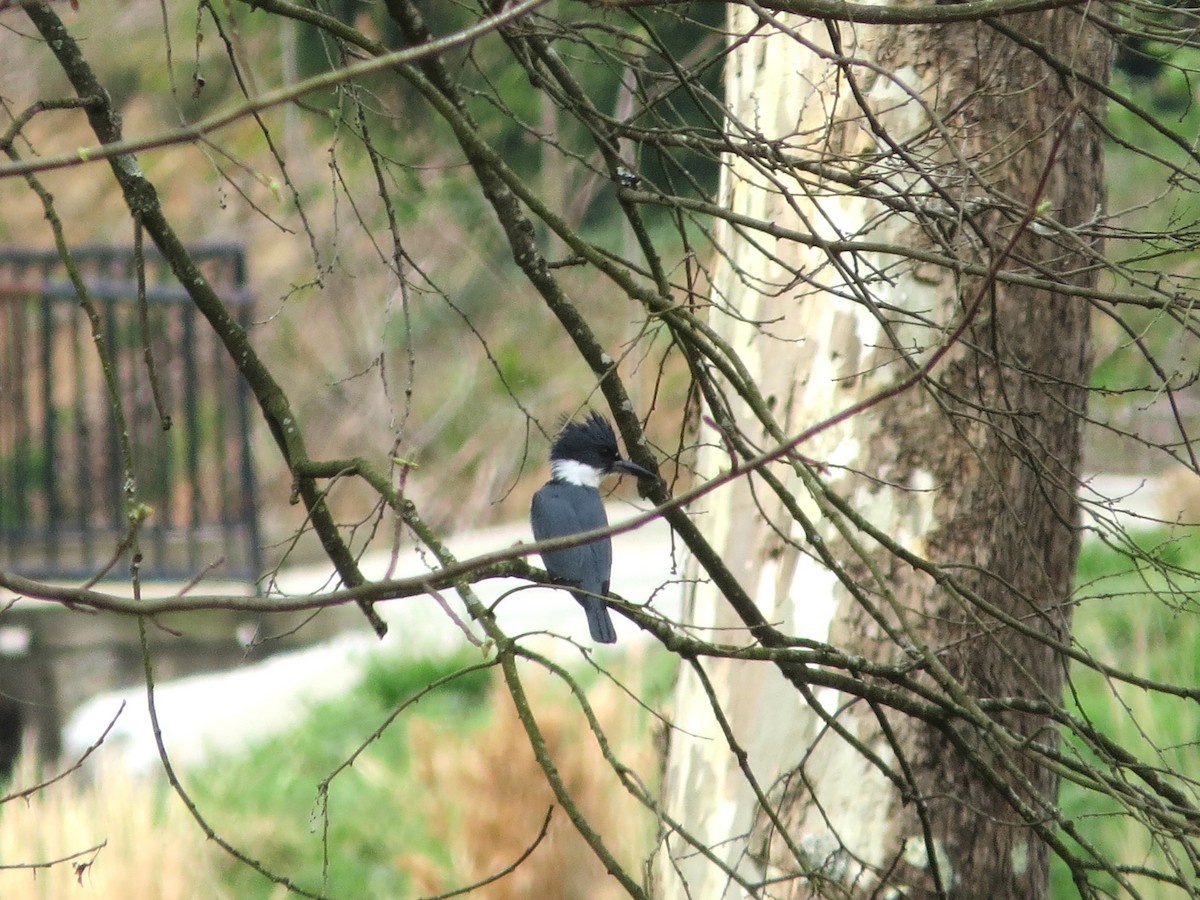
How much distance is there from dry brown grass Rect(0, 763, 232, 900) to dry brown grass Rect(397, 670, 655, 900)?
2.79 ft

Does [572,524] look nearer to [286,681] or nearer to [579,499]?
[579,499]

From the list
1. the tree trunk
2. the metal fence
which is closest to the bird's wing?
the tree trunk

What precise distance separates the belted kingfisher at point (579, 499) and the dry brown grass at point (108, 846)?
2039mm

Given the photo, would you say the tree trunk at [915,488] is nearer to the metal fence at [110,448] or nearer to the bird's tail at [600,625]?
the bird's tail at [600,625]

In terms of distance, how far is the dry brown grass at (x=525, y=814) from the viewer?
4934 millimetres

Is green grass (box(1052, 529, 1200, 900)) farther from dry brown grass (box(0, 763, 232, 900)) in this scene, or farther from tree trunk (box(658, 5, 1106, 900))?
dry brown grass (box(0, 763, 232, 900))

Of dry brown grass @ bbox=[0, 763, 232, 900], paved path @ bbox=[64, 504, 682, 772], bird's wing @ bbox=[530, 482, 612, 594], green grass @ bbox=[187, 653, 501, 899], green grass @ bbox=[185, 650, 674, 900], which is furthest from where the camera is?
paved path @ bbox=[64, 504, 682, 772]

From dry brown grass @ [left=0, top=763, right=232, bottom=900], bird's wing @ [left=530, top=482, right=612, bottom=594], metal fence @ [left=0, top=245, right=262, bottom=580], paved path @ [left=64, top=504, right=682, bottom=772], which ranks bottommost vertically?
dry brown grass @ [left=0, top=763, right=232, bottom=900]

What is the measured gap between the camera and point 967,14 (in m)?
1.74

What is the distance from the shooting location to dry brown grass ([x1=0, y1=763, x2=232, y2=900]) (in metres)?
4.79

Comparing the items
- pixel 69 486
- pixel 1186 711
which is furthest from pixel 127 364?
pixel 1186 711

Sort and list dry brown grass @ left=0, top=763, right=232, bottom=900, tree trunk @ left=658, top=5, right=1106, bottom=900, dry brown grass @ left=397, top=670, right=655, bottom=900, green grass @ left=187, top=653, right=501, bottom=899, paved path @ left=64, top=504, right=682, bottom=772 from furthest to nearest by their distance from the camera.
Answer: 1. paved path @ left=64, top=504, right=682, bottom=772
2. green grass @ left=187, top=653, right=501, bottom=899
3. dry brown grass @ left=397, top=670, right=655, bottom=900
4. dry brown grass @ left=0, top=763, right=232, bottom=900
5. tree trunk @ left=658, top=5, right=1106, bottom=900

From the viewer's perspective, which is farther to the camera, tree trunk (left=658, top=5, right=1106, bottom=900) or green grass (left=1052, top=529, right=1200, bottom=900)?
green grass (left=1052, top=529, right=1200, bottom=900)

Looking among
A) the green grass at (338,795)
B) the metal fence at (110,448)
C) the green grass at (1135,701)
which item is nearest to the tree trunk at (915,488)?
the green grass at (1135,701)
